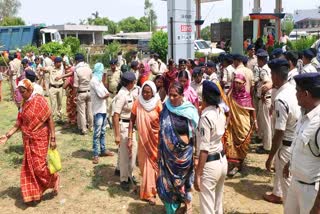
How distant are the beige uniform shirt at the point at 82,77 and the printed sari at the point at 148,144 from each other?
351cm

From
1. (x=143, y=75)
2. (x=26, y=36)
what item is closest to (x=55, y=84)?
(x=143, y=75)

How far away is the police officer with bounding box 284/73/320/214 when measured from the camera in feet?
8.71

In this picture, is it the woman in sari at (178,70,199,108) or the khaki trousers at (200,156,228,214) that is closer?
the khaki trousers at (200,156,228,214)

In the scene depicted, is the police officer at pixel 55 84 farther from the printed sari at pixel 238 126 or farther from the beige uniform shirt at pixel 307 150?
the beige uniform shirt at pixel 307 150

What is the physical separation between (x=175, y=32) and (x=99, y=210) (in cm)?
545

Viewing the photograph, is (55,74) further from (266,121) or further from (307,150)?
(307,150)

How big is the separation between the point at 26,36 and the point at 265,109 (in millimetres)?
25734

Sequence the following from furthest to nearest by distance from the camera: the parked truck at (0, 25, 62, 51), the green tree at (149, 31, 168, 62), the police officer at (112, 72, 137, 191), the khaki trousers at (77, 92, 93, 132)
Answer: the parked truck at (0, 25, 62, 51), the green tree at (149, 31, 168, 62), the khaki trousers at (77, 92, 93, 132), the police officer at (112, 72, 137, 191)

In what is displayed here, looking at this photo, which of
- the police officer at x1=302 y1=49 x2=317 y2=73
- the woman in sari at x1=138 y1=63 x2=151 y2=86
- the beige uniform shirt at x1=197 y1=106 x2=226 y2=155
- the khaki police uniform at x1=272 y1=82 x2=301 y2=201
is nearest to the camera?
the beige uniform shirt at x1=197 y1=106 x2=226 y2=155

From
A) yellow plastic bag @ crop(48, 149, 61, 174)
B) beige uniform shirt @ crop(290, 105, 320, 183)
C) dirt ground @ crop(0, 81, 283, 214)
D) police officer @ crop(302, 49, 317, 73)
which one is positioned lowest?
dirt ground @ crop(0, 81, 283, 214)

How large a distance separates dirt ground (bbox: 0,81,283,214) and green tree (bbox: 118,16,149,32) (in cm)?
8557

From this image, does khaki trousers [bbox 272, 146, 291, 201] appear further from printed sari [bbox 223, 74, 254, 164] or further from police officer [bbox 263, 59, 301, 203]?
printed sari [bbox 223, 74, 254, 164]

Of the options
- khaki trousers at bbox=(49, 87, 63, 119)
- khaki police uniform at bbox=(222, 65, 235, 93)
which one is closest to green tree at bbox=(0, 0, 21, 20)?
khaki trousers at bbox=(49, 87, 63, 119)

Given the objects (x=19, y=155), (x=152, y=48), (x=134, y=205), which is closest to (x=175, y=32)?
(x=19, y=155)
